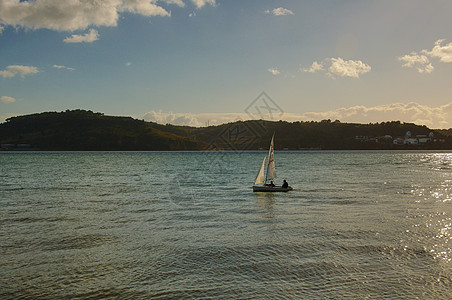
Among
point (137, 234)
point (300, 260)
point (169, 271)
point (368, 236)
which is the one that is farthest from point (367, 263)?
point (137, 234)

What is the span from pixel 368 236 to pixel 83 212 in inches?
1014

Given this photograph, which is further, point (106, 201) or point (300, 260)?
point (106, 201)

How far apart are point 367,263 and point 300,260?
3458 mm

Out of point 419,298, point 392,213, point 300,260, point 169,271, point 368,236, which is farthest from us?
point 392,213

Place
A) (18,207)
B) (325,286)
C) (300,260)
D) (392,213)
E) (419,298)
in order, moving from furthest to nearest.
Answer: (18,207) < (392,213) < (300,260) < (325,286) < (419,298)

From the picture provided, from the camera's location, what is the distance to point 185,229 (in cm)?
2605

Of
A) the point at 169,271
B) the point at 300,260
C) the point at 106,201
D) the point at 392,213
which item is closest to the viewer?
the point at 169,271

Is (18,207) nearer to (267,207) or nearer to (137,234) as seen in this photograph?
(137,234)

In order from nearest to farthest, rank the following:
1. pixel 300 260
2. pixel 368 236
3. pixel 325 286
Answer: pixel 325 286, pixel 300 260, pixel 368 236

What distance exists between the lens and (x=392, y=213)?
108ft

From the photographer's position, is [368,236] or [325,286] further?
[368,236]

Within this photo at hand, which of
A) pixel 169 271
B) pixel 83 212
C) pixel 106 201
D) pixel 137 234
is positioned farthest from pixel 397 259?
pixel 106 201

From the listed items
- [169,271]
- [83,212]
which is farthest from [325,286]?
[83,212]

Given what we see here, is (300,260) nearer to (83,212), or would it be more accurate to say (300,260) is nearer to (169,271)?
(169,271)
